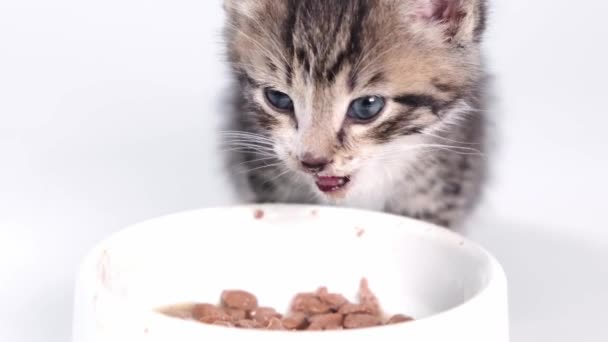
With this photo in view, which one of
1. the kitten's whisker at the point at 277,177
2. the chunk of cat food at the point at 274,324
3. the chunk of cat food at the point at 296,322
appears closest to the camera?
the chunk of cat food at the point at 274,324

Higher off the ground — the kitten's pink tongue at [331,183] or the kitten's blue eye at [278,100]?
the kitten's blue eye at [278,100]

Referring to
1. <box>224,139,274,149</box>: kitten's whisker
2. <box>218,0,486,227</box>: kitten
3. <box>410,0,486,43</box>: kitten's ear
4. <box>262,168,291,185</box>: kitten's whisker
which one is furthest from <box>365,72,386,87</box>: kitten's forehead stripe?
<box>262,168,291,185</box>: kitten's whisker

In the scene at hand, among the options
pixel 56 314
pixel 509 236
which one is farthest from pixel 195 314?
pixel 509 236

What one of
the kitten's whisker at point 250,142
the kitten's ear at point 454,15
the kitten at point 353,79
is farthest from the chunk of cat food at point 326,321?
the kitten's ear at point 454,15

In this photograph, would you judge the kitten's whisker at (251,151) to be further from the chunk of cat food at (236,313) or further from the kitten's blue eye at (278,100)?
the chunk of cat food at (236,313)

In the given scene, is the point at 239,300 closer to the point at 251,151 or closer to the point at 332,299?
the point at 332,299

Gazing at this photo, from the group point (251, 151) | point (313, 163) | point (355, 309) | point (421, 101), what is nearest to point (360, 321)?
point (355, 309)
